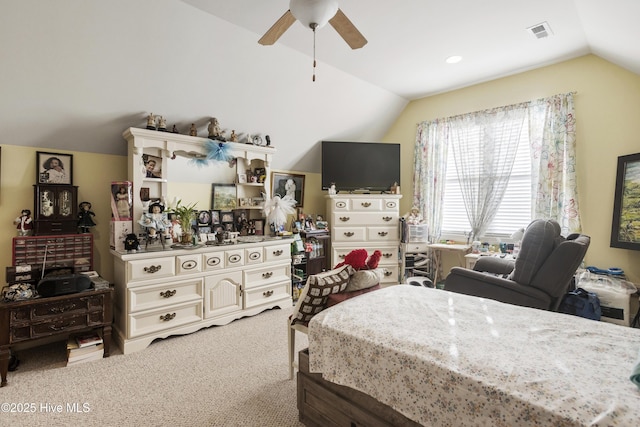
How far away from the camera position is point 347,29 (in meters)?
2.12

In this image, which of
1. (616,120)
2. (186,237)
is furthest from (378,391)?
(616,120)

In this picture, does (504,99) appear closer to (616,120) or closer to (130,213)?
(616,120)

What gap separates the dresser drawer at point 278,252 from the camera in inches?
148

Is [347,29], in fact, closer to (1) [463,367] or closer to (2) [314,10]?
(2) [314,10]

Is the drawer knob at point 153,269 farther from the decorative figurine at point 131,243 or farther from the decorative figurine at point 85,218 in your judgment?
the decorative figurine at point 85,218

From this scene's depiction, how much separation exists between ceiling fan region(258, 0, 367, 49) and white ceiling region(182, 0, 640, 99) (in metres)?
0.53

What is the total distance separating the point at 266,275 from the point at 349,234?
1.46 m

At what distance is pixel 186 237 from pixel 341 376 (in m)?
2.37

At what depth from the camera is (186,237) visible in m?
3.28

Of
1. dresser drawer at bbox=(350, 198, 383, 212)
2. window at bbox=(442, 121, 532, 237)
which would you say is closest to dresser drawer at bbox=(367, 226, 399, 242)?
dresser drawer at bbox=(350, 198, 383, 212)

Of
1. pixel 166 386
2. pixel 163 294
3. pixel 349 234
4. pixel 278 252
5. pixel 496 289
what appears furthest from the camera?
pixel 349 234

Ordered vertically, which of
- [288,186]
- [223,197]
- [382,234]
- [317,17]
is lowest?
[382,234]

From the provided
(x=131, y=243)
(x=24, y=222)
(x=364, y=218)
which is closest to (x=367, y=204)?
(x=364, y=218)

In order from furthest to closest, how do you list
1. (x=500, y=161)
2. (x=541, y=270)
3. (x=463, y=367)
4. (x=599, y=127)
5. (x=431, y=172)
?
(x=431, y=172) < (x=500, y=161) < (x=599, y=127) < (x=541, y=270) < (x=463, y=367)
